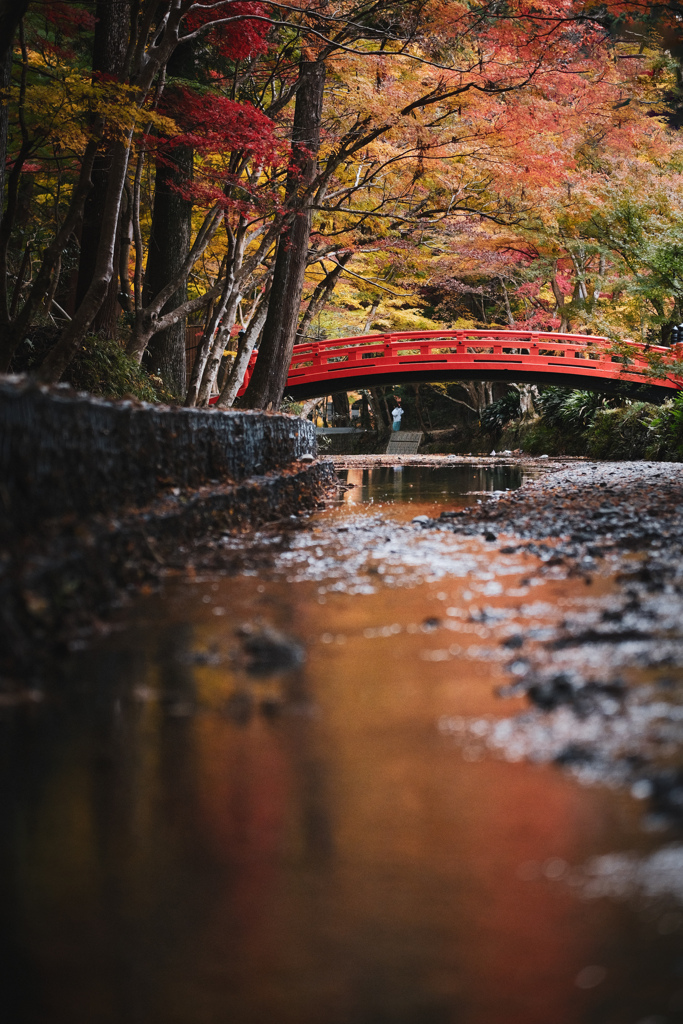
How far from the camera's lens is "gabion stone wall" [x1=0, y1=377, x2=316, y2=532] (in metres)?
2.97

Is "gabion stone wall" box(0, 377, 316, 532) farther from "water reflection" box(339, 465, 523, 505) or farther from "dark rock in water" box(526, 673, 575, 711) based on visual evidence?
"water reflection" box(339, 465, 523, 505)

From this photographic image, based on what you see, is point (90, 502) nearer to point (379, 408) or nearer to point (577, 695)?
point (577, 695)

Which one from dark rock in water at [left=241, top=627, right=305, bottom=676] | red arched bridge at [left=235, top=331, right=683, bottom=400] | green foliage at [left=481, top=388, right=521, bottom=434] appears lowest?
dark rock in water at [left=241, top=627, right=305, bottom=676]

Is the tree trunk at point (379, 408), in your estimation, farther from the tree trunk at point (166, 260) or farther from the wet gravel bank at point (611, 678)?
the wet gravel bank at point (611, 678)

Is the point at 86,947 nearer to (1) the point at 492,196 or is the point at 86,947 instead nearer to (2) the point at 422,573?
(2) the point at 422,573

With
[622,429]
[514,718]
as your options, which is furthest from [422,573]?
[622,429]

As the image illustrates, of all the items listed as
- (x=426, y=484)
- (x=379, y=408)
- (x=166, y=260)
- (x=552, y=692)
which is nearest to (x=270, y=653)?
→ (x=552, y=692)

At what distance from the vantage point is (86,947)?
134 cm

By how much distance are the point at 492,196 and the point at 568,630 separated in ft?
48.9

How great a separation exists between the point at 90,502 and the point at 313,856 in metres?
2.51

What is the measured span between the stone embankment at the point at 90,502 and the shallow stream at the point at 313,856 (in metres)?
0.27

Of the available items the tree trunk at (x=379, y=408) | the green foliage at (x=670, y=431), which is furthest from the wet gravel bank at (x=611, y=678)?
the tree trunk at (x=379, y=408)

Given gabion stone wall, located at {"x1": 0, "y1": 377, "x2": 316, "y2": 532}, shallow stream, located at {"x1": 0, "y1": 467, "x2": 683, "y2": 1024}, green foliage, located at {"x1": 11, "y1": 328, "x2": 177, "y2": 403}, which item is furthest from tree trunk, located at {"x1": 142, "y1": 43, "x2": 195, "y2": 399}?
shallow stream, located at {"x1": 0, "y1": 467, "x2": 683, "y2": 1024}

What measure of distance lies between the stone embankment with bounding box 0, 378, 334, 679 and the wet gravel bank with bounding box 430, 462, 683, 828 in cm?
138
